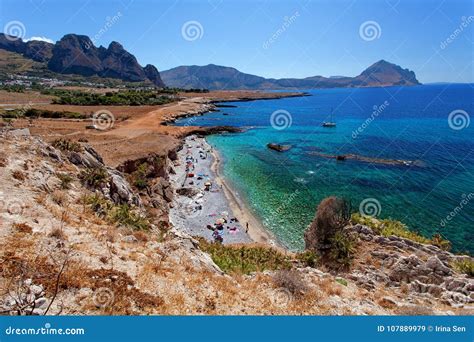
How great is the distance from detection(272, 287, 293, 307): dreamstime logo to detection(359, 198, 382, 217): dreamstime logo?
2795 cm

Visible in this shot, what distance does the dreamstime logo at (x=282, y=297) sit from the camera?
1104 cm

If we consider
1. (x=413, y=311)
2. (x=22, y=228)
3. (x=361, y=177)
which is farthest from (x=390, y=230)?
(x=361, y=177)

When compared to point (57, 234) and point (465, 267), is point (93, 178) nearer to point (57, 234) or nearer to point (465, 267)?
point (57, 234)

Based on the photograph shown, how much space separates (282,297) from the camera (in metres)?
11.5

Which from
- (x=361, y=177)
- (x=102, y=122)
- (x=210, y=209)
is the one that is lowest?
(x=210, y=209)

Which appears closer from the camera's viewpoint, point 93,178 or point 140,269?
point 140,269

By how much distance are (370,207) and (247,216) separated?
1626 cm

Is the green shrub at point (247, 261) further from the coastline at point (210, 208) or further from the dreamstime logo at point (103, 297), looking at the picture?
the coastline at point (210, 208)

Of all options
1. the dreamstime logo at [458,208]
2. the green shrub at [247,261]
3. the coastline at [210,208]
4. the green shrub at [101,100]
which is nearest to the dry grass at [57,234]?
the green shrub at [247,261]

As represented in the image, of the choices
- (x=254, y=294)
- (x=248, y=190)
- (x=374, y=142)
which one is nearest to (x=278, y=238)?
(x=248, y=190)

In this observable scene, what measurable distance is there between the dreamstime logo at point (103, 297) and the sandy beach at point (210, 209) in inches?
880

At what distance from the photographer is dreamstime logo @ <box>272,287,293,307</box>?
11039 millimetres

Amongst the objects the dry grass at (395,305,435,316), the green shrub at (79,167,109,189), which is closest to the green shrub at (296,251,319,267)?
the dry grass at (395,305,435,316)

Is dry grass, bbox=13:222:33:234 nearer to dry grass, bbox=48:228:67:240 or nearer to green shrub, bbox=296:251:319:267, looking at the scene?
dry grass, bbox=48:228:67:240
